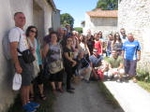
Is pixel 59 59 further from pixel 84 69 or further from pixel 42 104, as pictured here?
pixel 84 69

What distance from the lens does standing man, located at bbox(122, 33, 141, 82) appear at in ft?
Answer: 28.5

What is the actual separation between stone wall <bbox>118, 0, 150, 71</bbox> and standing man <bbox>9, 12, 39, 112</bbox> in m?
5.96

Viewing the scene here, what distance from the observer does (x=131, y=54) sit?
28.7 feet

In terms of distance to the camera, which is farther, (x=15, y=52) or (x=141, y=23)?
(x=141, y=23)

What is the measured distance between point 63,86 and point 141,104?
2366 millimetres

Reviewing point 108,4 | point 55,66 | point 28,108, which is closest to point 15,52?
point 28,108

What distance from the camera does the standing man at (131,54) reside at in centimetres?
868

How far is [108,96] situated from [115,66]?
7.31 feet

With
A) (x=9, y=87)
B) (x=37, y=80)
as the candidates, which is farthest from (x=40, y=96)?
(x=9, y=87)

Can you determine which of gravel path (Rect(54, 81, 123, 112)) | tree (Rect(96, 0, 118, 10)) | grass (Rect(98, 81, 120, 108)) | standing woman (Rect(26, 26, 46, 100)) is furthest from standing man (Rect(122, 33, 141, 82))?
tree (Rect(96, 0, 118, 10))

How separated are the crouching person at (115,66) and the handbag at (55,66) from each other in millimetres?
2550

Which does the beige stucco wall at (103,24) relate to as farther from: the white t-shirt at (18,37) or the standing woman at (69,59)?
the white t-shirt at (18,37)

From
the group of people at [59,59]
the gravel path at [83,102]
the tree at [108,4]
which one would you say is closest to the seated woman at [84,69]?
the group of people at [59,59]

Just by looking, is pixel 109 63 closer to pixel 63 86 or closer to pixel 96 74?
pixel 96 74
